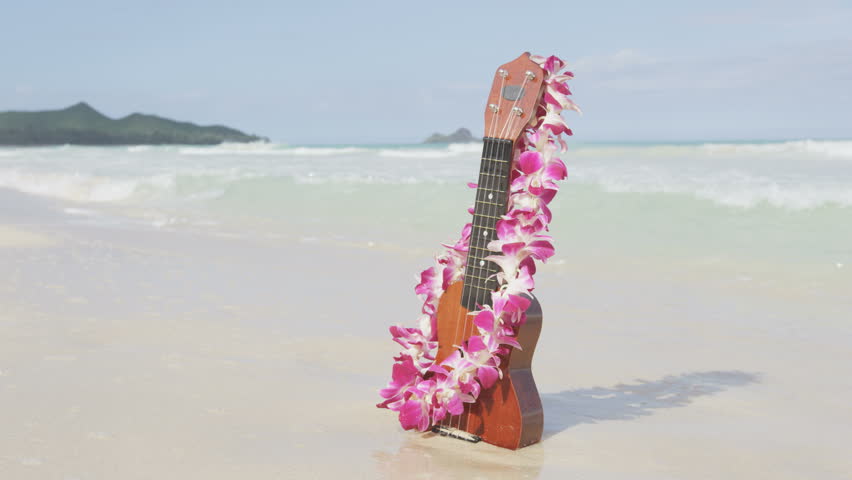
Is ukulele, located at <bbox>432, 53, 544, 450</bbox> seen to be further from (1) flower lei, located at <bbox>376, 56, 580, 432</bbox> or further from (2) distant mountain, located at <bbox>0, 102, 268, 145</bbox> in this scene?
(2) distant mountain, located at <bbox>0, 102, 268, 145</bbox>

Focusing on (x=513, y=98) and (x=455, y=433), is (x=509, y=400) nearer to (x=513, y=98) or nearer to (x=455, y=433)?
(x=455, y=433)

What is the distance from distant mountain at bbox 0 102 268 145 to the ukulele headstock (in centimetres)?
6083

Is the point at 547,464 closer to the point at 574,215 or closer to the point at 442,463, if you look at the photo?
the point at 442,463

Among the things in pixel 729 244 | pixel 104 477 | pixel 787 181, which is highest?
pixel 787 181

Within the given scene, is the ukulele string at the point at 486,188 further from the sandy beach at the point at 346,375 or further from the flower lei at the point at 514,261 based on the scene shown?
the sandy beach at the point at 346,375

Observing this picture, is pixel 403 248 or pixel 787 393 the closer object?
pixel 787 393

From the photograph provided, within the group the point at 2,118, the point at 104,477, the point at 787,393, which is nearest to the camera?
the point at 104,477

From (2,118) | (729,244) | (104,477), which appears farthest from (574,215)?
(2,118)

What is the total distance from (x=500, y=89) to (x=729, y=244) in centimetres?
521

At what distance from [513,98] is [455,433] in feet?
3.55

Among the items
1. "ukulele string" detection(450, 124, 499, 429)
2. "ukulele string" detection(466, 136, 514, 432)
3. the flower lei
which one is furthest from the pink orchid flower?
"ukulele string" detection(466, 136, 514, 432)

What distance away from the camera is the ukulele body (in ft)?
8.32

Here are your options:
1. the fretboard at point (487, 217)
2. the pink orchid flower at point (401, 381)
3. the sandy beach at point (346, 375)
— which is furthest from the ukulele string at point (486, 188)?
the sandy beach at point (346, 375)

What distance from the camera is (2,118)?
6406 cm
